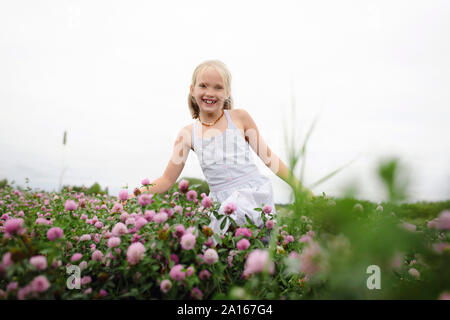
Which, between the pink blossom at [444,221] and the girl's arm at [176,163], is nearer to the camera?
the pink blossom at [444,221]

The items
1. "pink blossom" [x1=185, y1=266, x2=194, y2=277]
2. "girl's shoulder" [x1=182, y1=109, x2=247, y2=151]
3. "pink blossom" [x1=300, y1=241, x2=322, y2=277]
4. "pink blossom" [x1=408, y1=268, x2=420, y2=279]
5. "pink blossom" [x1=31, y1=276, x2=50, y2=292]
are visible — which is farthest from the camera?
"girl's shoulder" [x1=182, y1=109, x2=247, y2=151]

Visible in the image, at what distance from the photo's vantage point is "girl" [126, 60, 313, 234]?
8.96 feet

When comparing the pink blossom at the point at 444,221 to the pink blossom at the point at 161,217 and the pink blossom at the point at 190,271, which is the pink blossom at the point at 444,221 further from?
the pink blossom at the point at 161,217

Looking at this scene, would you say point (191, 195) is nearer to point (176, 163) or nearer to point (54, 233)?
point (54, 233)

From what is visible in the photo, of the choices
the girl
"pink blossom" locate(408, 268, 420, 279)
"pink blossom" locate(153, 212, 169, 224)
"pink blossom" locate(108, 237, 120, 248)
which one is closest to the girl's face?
the girl

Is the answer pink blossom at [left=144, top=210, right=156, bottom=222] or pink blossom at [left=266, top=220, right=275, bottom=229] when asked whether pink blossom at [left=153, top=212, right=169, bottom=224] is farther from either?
pink blossom at [left=266, top=220, right=275, bottom=229]

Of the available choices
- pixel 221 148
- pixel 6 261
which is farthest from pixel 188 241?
pixel 221 148

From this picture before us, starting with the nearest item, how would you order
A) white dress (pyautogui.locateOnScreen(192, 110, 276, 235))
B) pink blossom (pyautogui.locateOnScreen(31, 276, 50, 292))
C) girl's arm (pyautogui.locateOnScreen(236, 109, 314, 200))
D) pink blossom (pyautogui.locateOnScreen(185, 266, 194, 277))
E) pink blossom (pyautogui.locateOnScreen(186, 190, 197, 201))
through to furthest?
pink blossom (pyautogui.locateOnScreen(31, 276, 50, 292)) < pink blossom (pyautogui.locateOnScreen(185, 266, 194, 277)) < pink blossom (pyautogui.locateOnScreen(186, 190, 197, 201)) < white dress (pyautogui.locateOnScreen(192, 110, 276, 235)) < girl's arm (pyautogui.locateOnScreen(236, 109, 314, 200))

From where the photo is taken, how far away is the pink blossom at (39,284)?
1.12 m

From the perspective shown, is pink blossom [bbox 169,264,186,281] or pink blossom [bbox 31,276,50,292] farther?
pink blossom [bbox 169,264,186,281]

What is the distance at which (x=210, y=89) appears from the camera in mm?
2762

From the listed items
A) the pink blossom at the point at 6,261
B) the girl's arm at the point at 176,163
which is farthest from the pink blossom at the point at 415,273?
the girl's arm at the point at 176,163
